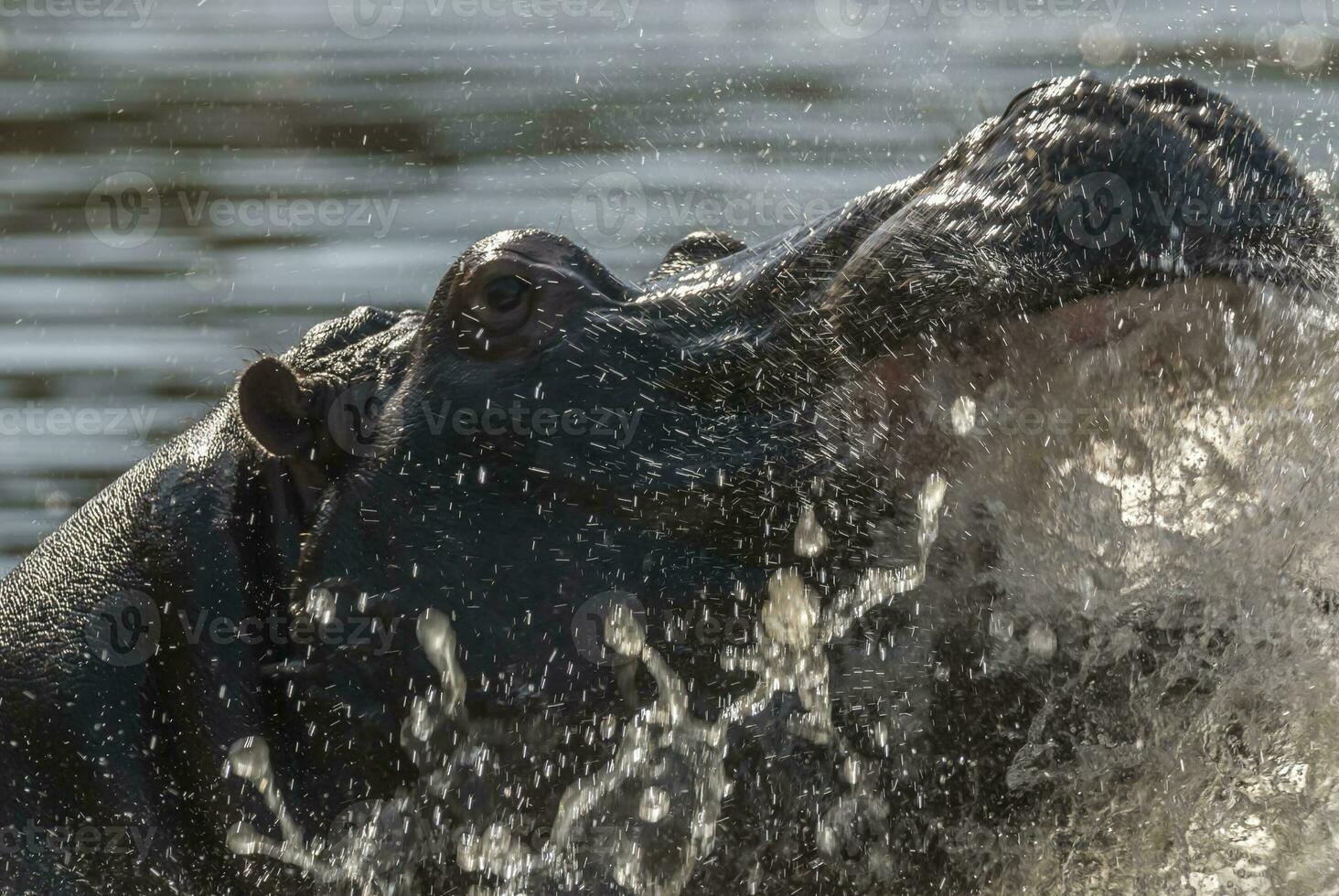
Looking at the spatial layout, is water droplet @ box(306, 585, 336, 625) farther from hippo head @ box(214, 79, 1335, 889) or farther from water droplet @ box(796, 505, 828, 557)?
water droplet @ box(796, 505, 828, 557)

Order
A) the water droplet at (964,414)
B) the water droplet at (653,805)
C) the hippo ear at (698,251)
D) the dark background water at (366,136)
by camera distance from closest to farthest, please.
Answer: the water droplet at (964,414) → the water droplet at (653,805) → the hippo ear at (698,251) → the dark background water at (366,136)

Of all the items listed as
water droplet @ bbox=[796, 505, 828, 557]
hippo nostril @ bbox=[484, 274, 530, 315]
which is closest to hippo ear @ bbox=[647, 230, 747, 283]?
hippo nostril @ bbox=[484, 274, 530, 315]

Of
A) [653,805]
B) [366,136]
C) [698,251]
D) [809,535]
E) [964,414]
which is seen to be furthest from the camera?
[366,136]

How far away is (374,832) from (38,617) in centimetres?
58

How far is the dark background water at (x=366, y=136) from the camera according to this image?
237 inches

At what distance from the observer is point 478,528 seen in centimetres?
225

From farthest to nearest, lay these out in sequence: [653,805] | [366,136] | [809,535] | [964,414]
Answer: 1. [366,136]
2. [653,805]
3. [809,535]
4. [964,414]

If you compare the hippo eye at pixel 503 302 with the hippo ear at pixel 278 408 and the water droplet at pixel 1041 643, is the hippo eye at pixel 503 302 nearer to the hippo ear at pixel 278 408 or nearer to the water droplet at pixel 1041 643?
the hippo ear at pixel 278 408

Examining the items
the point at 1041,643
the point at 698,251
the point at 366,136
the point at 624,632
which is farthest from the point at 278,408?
the point at 366,136

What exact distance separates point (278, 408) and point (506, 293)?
1.20 feet

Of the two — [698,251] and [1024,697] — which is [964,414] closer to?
[1024,697]

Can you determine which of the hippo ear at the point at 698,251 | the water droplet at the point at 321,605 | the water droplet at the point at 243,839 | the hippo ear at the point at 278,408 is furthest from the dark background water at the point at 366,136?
the water droplet at the point at 243,839

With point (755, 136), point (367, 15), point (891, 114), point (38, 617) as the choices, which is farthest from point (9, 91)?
point (38, 617)

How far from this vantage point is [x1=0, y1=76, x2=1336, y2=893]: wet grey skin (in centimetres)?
218
